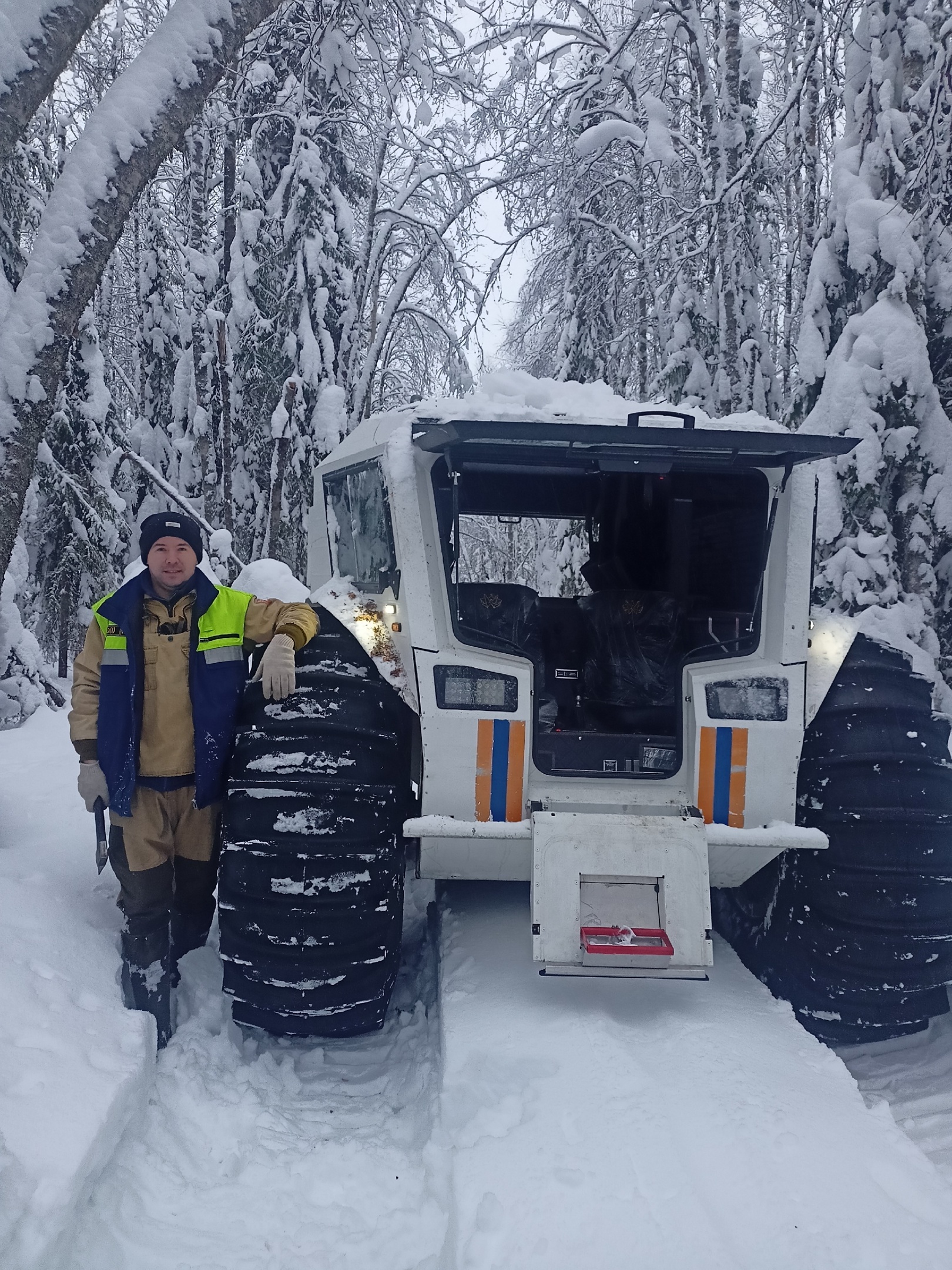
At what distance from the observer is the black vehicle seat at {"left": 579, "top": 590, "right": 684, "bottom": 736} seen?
14.4 feet

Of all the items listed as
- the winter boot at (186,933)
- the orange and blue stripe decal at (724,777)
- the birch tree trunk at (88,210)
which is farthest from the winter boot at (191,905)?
the orange and blue stripe decal at (724,777)

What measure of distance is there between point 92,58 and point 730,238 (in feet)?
21.6

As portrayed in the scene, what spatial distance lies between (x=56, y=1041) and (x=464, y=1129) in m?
1.29

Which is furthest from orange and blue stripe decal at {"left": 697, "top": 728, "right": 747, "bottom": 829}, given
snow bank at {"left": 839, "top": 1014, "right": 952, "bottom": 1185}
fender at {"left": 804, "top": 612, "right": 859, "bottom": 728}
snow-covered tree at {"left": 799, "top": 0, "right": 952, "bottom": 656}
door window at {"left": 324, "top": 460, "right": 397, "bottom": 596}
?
snow-covered tree at {"left": 799, "top": 0, "right": 952, "bottom": 656}

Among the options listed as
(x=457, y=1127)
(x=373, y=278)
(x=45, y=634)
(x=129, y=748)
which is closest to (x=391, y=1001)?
(x=457, y=1127)

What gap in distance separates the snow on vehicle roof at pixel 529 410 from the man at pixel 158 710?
37.0 inches

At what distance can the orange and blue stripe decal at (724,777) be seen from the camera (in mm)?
3469

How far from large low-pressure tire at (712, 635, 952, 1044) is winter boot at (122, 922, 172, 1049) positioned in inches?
95.4

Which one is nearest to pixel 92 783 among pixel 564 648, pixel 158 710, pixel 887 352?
pixel 158 710

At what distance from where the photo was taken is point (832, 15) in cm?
826

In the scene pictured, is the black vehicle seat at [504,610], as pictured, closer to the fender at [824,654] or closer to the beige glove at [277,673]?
the beige glove at [277,673]

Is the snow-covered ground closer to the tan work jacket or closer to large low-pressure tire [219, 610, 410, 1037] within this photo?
large low-pressure tire [219, 610, 410, 1037]

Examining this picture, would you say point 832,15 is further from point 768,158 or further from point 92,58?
point 92,58

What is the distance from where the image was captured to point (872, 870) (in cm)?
338
